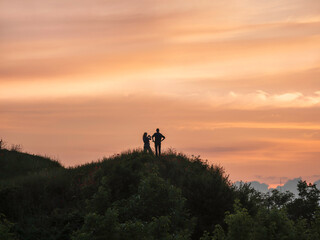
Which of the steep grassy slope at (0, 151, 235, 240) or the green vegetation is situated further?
the steep grassy slope at (0, 151, 235, 240)

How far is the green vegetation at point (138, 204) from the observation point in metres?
23.4

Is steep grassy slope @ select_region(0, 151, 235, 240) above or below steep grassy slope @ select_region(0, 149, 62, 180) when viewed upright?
below

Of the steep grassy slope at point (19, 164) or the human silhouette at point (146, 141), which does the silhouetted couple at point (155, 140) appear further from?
the steep grassy slope at point (19, 164)

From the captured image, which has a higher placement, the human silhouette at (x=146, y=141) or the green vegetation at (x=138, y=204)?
the human silhouette at (x=146, y=141)

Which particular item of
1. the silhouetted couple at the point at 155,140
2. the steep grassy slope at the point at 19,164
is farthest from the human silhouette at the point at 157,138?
the steep grassy slope at the point at 19,164

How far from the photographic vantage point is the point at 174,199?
93.7ft

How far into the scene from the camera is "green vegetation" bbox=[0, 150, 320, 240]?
2337cm

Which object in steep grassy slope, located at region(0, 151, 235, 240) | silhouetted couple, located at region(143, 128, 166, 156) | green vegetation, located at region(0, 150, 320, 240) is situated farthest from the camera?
silhouetted couple, located at region(143, 128, 166, 156)

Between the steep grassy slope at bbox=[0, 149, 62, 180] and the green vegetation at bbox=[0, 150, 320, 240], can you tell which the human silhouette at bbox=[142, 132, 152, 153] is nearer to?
the green vegetation at bbox=[0, 150, 320, 240]

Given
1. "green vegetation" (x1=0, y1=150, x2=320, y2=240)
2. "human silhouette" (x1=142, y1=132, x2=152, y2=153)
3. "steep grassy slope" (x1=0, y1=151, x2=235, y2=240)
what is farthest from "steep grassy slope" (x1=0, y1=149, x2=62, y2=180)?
"human silhouette" (x1=142, y1=132, x2=152, y2=153)

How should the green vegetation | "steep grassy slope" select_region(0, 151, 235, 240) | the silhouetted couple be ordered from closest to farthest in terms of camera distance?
1. the green vegetation
2. "steep grassy slope" select_region(0, 151, 235, 240)
3. the silhouetted couple

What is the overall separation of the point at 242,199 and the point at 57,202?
49.4 ft

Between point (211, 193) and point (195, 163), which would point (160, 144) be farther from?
point (211, 193)

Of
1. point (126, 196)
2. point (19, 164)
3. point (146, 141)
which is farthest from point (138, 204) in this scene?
point (19, 164)
